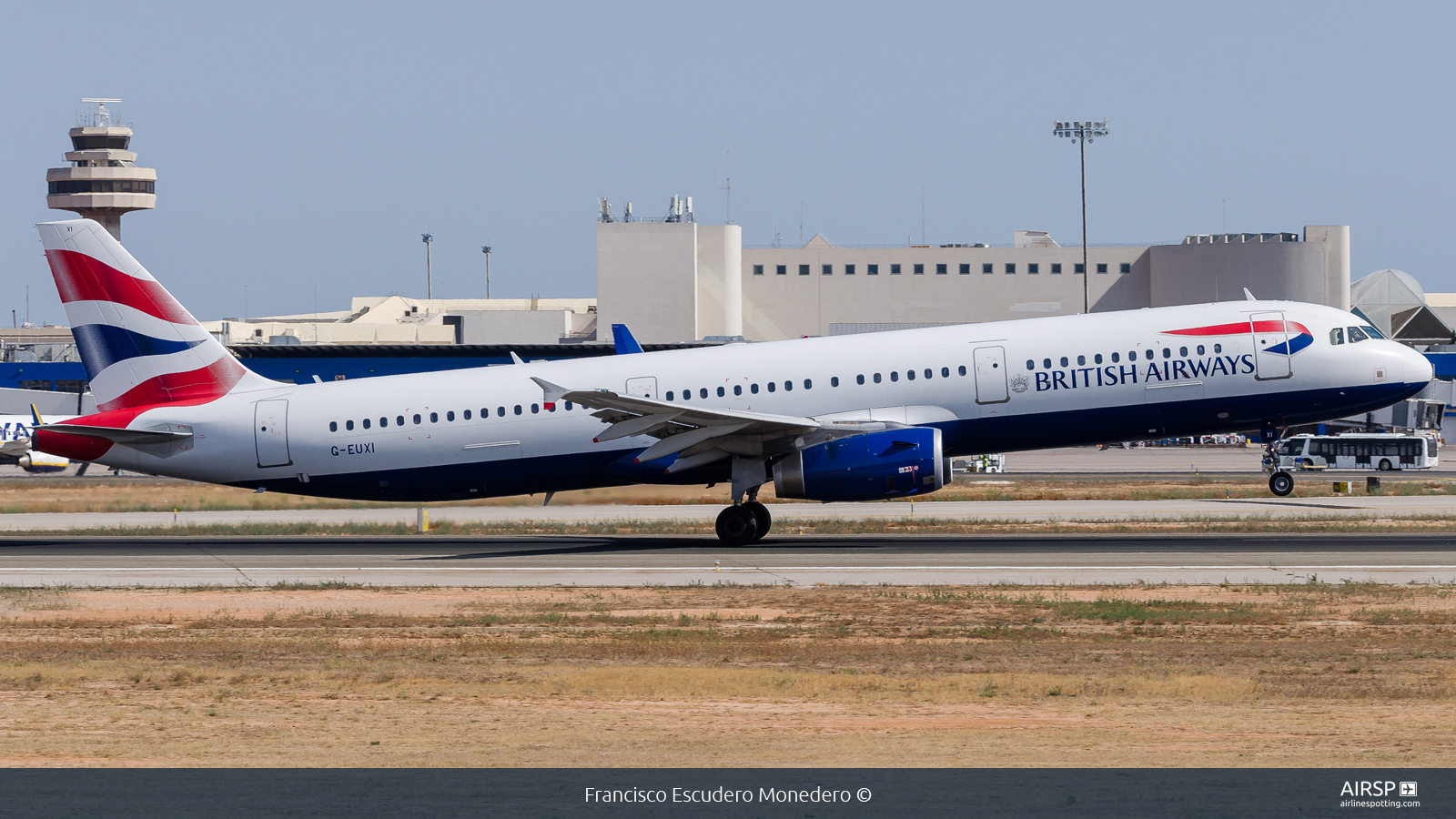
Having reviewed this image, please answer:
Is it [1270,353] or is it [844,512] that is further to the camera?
[844,512]

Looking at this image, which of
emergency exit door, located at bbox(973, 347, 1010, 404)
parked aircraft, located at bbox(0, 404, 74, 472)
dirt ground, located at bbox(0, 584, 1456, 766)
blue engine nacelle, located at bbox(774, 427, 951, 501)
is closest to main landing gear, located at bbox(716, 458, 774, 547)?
blue engine nacelle, located at bbox(774, 427, 951, 501)

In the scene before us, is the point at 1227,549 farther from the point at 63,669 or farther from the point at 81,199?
the point at 81,199

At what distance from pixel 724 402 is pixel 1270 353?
12.1 meters

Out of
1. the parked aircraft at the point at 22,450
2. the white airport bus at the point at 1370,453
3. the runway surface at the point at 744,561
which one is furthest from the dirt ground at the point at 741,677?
the parked aircraft at the point at 22,450

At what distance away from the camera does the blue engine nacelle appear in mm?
29469

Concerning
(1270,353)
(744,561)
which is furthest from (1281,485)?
(744,561)

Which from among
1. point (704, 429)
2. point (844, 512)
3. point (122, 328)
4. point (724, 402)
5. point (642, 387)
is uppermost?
point (122, 328)

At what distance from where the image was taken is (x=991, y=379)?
30.5 meters

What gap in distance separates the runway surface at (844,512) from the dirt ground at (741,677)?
1655 cm

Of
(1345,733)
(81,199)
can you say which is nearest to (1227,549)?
(1345,733)

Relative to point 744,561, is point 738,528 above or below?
above

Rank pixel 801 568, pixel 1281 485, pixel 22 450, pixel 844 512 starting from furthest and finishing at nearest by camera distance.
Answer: pixel 22 450 < pixel 1281 485 < pixel 844 512 < pixel 801 568

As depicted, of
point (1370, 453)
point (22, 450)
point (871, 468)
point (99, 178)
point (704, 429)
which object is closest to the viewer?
point (871, 468)

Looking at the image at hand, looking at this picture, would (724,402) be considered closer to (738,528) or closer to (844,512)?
(738,528)
